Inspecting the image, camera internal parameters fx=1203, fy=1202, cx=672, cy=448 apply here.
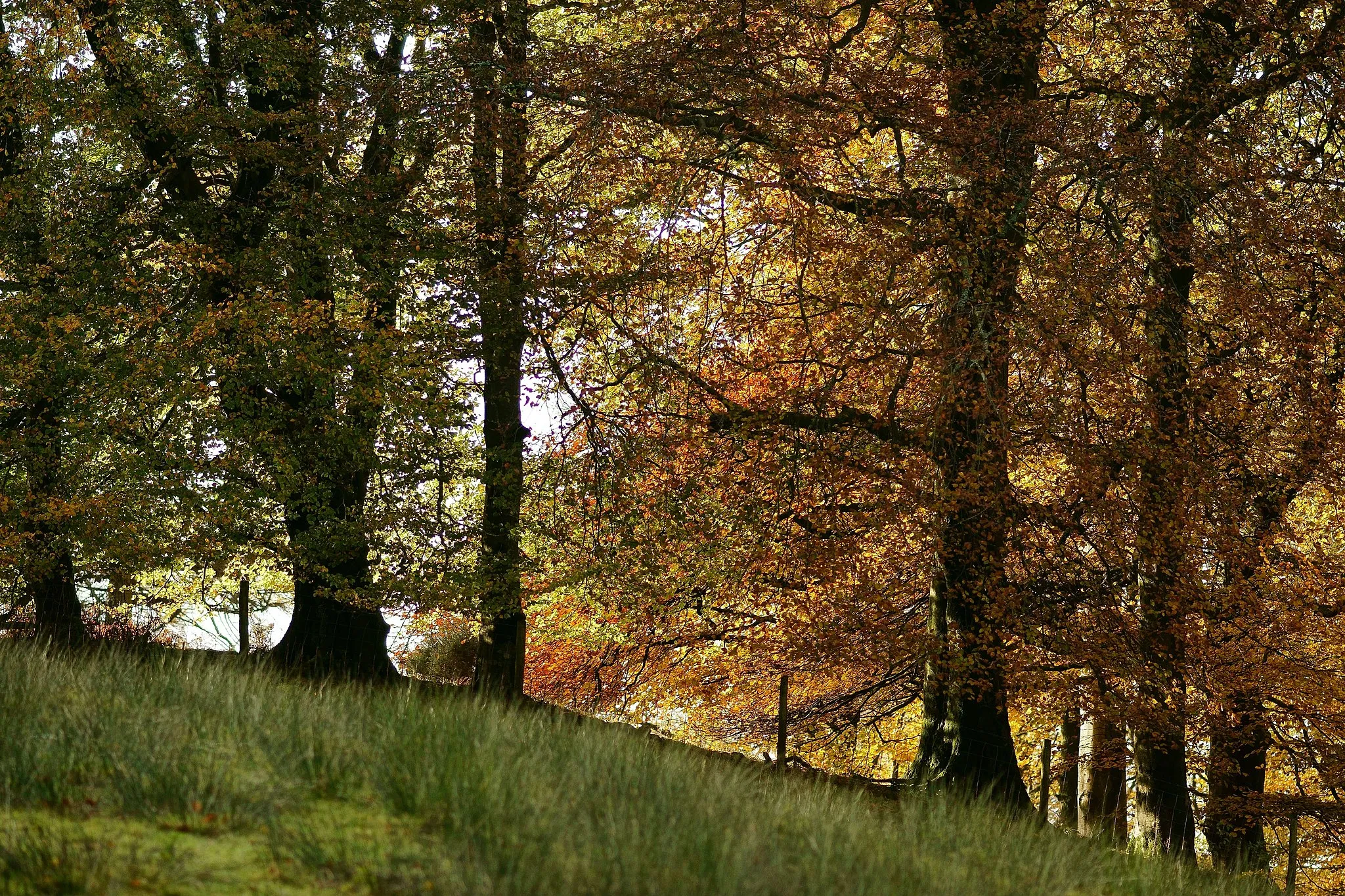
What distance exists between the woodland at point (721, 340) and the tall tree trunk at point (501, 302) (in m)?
0.07

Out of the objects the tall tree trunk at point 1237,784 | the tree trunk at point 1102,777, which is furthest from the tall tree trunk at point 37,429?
the tall tree trunk at point 1237,784

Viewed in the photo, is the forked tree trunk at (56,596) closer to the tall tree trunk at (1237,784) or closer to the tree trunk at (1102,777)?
the tree trunk at (1102,777)

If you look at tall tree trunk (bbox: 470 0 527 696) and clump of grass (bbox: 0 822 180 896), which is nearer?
clump of grass (bbox: 0 822 180 896)

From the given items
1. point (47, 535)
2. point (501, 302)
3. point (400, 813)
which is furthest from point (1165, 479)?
point (47, 535)

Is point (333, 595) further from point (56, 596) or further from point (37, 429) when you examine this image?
point (56, 596)

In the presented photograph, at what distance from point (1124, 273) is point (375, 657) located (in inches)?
348

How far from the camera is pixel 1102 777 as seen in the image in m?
16.9

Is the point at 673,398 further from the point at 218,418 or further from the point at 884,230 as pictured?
the point at 218,418

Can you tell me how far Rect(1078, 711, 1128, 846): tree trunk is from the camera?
13.9 meters

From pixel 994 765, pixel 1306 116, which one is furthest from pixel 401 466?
pixel 1306 116

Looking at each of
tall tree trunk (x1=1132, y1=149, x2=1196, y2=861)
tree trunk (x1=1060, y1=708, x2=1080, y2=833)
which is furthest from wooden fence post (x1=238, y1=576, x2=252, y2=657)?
tree trunk (x1=1060, y1=708, x2=1080, y2=833)

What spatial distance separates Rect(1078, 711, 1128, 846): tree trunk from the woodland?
0.90 ft

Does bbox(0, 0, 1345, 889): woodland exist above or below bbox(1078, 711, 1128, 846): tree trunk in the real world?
above

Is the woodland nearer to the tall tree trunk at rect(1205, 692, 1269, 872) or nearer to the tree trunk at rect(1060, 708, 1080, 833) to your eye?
the tall tree trunk at rect(1205, 692, 1269, 872)
